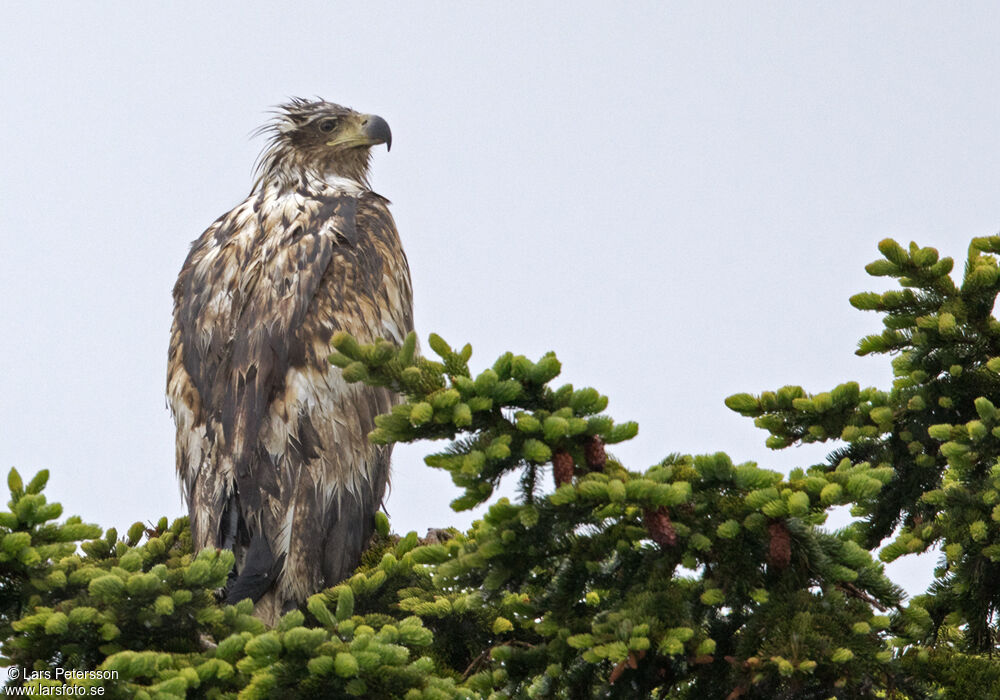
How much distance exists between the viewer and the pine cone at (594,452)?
3.24 m

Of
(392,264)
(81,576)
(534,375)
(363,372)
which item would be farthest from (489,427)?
(392,264)

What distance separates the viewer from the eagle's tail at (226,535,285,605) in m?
5.01

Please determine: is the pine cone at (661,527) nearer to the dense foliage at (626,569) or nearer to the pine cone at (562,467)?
the dense foliage at (626,569)

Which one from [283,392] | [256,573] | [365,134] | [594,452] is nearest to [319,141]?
[365,134]

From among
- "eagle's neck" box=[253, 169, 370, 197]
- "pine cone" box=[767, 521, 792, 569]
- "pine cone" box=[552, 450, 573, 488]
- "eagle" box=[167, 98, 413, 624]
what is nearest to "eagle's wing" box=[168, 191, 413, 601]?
"eagle" box=[167, 98, 413, 624]

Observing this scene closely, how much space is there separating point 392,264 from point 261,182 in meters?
1.58

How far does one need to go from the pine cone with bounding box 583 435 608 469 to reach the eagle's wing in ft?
7.68

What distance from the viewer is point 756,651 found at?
10.3 ft

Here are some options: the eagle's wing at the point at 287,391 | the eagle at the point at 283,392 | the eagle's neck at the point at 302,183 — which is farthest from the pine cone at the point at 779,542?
the eagle's neck at the point at 302,183

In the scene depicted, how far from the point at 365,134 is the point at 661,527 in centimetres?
460

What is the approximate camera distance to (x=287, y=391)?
544cm

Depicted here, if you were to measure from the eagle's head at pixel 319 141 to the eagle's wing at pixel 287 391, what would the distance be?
1074 mm

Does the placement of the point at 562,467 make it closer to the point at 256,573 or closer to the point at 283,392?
the point at 256,573

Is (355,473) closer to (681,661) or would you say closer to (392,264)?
(392,264)
